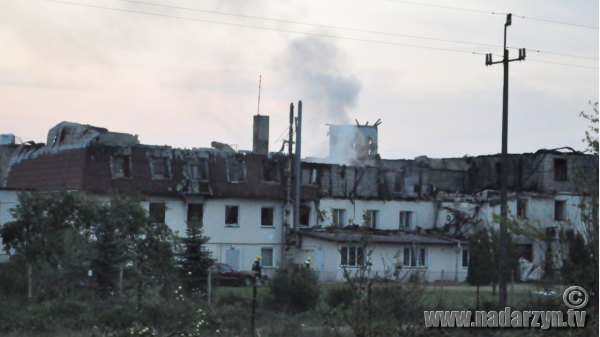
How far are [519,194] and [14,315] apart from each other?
38.6m

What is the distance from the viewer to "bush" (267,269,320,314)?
21375mm

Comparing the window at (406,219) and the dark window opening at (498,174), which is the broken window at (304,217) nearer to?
the window at (406,219)

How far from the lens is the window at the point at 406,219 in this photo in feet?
163

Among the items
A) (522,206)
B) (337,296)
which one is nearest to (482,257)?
(522,206)

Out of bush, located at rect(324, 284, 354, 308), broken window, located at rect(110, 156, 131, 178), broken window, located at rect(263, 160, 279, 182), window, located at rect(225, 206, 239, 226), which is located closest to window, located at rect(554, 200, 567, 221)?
broken window, located at rect(263, 160, 279, 182)

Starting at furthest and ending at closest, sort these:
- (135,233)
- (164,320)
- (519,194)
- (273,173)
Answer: (519,194)
(273,173)
(135,233)
(164,320)

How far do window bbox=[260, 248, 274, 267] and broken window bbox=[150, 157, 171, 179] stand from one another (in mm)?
7868

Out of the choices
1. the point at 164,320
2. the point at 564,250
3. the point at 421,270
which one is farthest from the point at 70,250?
the point at 564,250

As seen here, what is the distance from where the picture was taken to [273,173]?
4584 cm

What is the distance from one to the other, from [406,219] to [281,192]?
10.0 metres

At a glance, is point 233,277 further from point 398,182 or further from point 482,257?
point 398,182

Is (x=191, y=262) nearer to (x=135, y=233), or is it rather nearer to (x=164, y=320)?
(x=135, y=233)

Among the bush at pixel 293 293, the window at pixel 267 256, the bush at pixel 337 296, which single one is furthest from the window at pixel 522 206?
the bush at pixel 293 293

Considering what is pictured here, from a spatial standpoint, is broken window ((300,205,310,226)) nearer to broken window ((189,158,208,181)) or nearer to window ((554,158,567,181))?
broken window ((189,158,208,181))
